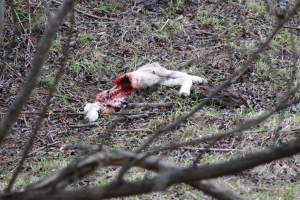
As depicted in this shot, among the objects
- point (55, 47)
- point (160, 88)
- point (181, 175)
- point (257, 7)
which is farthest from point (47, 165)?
point (257, 7)

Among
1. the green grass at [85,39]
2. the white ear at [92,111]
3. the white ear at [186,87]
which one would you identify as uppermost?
the white ear at [186,87]

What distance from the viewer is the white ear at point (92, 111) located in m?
4.72

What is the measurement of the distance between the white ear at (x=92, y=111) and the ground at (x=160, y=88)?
0.26ft

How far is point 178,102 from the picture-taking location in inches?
188

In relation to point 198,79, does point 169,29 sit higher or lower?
lower

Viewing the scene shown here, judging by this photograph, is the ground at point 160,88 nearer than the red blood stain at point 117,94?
Yes

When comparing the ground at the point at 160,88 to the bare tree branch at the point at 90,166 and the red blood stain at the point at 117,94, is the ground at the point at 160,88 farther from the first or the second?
the bare tree branch at the point at 90,166

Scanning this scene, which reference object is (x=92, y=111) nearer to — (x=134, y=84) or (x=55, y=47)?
(x=134, y=84)

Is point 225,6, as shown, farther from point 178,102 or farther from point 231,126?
point 231,126

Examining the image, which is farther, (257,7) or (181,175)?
(257,7)

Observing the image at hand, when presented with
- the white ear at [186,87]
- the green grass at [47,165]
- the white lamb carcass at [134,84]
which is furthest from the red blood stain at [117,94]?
the green grass at [47,165]

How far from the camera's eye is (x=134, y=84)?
4.96 metres

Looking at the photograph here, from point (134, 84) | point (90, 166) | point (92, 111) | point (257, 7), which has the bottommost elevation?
point (92, 111)

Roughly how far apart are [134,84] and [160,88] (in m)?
0.23
